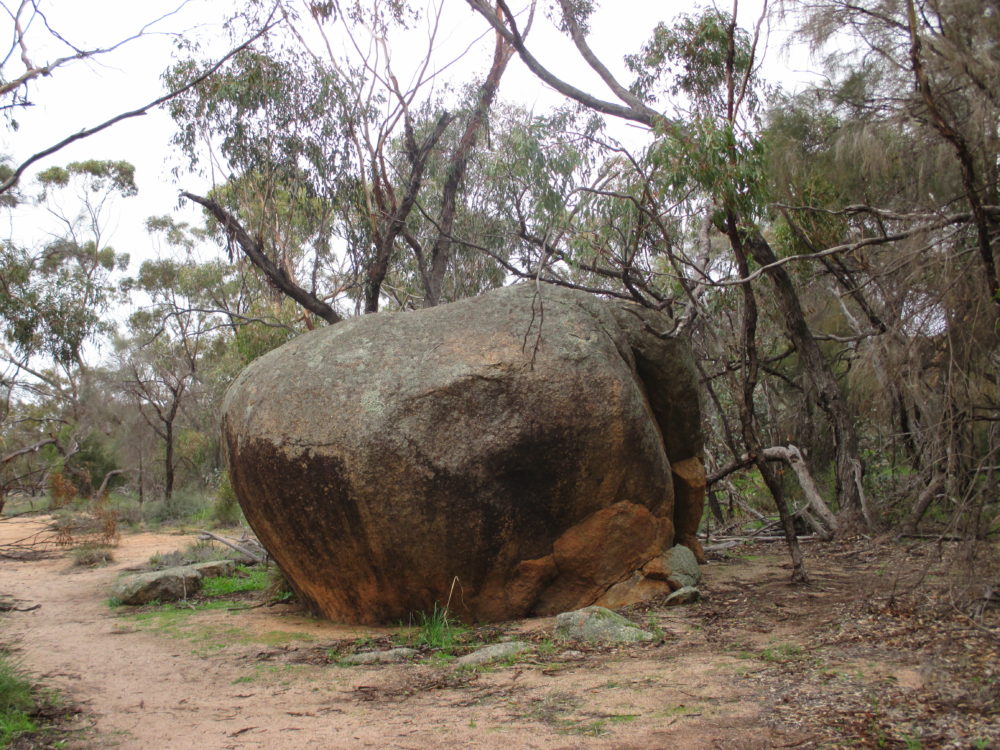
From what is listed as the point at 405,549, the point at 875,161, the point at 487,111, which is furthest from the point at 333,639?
the point at 487,111

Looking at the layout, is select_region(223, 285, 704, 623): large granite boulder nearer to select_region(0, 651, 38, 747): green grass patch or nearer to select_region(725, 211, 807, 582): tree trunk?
select_region(725, 211, 807, 582): tree trunk

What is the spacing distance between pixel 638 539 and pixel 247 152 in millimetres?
9282

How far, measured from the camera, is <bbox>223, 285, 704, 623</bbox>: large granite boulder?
5.86 m

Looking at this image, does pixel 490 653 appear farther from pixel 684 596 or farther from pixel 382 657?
pixel 684 596

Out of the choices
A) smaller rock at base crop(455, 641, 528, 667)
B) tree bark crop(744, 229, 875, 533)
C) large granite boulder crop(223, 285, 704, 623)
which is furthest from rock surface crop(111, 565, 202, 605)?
tree bark crop(744, 229, 875, 533)

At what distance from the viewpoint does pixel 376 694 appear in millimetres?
4539

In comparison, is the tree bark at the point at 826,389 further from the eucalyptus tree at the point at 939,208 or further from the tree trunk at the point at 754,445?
the tree trunk at the point at 754,445

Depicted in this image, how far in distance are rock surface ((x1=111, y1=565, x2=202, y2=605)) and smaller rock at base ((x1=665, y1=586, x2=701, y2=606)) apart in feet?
15.5

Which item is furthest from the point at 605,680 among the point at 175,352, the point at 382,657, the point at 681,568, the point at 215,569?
the point at 175,352

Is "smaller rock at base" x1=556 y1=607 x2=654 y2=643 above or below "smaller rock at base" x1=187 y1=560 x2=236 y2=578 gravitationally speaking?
below

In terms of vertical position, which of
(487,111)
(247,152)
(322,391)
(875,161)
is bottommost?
(322,391)

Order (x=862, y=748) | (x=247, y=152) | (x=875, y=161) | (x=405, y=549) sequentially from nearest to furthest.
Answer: (x=862, y=748) < (x=405, y=549) < (x=875, y=161) < (x=247, y=152)

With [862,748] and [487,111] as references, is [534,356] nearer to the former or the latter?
[862,748]

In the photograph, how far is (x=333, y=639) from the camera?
19.5ft
